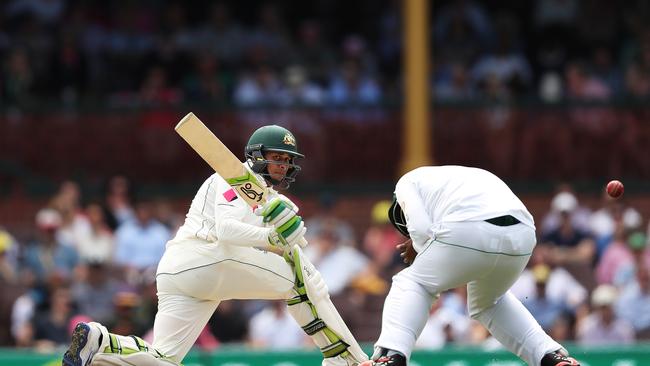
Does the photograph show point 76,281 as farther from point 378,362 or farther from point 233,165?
point 378,362

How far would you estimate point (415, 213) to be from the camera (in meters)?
8.98

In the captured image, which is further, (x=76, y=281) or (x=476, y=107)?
(x=476, y=107)

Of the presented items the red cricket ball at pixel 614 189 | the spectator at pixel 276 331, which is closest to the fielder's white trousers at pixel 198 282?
the red cricket ball at pixel 614 189

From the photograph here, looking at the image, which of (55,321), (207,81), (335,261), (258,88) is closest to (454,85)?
(258,88)

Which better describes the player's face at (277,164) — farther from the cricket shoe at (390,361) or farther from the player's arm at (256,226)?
the cricket shoe at (390,361)

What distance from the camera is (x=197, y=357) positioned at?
1298 cm

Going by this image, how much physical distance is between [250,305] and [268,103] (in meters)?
3.36

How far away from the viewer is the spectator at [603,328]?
1460 centimetres

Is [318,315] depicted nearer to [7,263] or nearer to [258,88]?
[7,263]

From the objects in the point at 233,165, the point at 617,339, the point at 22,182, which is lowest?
the point at 617,339

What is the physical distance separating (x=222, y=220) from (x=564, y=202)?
7957 mm

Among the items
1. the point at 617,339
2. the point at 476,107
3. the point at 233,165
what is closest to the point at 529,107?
the point at 476,107

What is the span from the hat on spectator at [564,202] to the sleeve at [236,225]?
7457 mm

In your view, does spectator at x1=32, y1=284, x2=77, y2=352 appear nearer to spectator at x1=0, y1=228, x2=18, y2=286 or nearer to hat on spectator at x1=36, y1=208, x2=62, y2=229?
spectator at x1=0, y1=228, x2=18, y2=286
